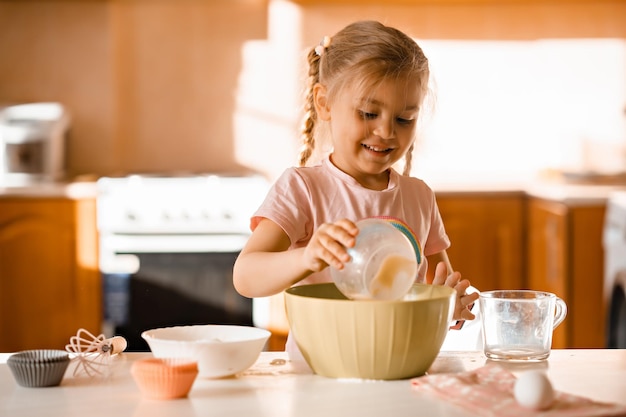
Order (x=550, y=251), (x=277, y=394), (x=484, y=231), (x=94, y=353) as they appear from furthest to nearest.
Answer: (x=484, y=231), (x=550, y=251), (x=94, y=353), (x=277, y=394)

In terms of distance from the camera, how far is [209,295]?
334cm

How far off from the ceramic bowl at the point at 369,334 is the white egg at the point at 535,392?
0.17 m

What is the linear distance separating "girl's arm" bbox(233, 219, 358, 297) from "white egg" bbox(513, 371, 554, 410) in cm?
24

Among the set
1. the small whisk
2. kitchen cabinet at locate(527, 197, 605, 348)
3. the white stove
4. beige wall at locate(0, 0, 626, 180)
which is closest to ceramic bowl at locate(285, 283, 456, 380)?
the small whisk

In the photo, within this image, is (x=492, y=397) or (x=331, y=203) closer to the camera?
(x=492, y=397)

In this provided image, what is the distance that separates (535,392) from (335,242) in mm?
280

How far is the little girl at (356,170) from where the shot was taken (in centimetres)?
135

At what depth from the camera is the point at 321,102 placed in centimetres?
155

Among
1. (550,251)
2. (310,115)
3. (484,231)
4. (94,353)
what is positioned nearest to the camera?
(94,353)

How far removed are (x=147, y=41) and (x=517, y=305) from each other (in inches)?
120

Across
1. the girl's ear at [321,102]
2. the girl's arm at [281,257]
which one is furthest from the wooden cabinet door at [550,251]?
the girl's arm at [281,257]

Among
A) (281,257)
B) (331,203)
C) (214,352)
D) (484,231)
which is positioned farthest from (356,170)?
(484,231)

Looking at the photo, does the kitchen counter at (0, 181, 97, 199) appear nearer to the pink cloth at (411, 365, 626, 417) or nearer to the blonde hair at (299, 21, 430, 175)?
the blonde hair at (299, 21, 430, 175)

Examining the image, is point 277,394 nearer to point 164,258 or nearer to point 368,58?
point 368,58
